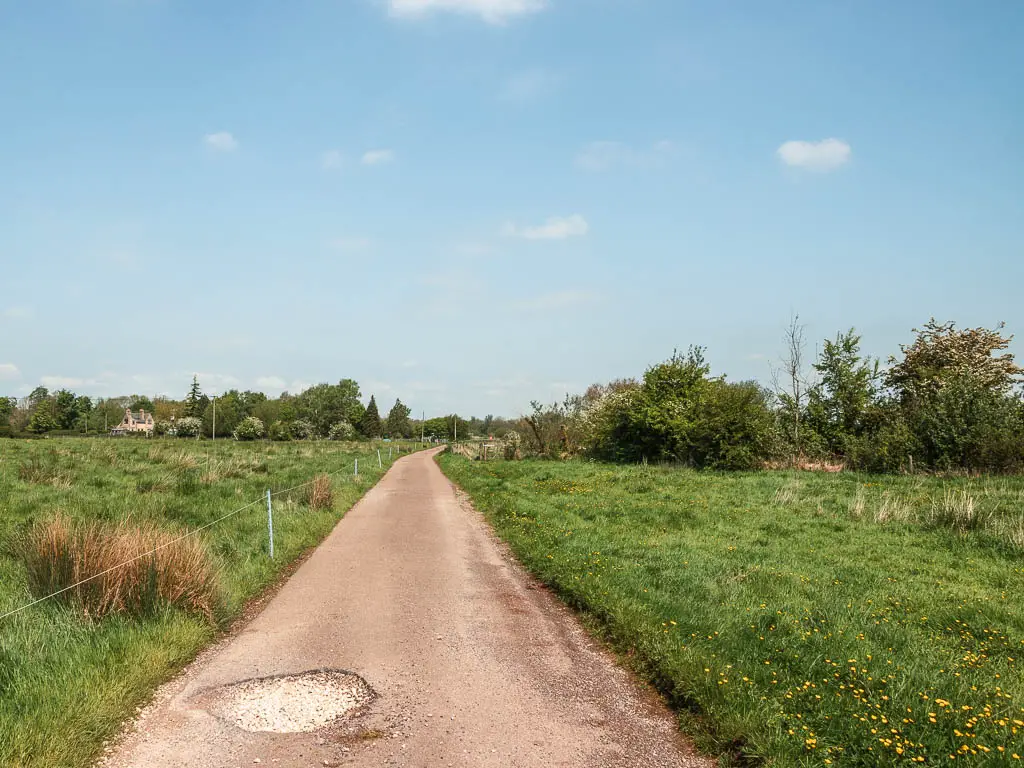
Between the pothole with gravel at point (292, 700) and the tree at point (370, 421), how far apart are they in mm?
120870

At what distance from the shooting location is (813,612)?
7250mm

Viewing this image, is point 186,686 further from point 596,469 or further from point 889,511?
point 596,469

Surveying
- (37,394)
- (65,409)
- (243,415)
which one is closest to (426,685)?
(243,415)

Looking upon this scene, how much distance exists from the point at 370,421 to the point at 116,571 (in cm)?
12014

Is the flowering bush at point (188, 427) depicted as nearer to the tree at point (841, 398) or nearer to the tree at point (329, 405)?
the tree at point (329, 405)

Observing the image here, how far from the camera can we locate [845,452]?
100 ft

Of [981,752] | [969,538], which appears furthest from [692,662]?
[969,538]

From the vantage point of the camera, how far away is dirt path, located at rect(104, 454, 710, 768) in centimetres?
435

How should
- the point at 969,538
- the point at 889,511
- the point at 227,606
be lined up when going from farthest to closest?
the point at 889,511 → the point at 969,538 → the point at 227,606

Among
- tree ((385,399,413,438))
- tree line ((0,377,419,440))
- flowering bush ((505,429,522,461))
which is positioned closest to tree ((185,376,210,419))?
tree line ((0,377,419,440))

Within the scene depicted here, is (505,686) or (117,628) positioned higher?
(117,628)

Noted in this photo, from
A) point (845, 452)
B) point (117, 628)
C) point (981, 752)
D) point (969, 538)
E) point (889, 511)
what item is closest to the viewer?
point (981, 752)

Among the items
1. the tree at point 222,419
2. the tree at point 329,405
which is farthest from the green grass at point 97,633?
the tree at point 329,405

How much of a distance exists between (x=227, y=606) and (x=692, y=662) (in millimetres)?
5418
